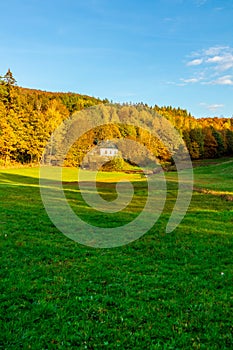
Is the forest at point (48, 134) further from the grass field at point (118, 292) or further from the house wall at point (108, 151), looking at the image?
the grass field at point (118, 292)

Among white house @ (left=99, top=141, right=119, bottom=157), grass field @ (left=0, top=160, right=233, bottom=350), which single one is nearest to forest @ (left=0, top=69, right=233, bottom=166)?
white house @ (left=99, top=141, right=119, bottom=157)

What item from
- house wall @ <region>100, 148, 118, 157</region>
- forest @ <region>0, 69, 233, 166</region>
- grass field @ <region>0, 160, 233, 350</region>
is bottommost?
grass field @ <region>0, 160, 233, 350</region>

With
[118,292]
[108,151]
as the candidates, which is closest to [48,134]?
[108,151]

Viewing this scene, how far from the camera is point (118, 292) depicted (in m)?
7.26

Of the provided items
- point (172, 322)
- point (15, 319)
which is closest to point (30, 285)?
point (15, 319)

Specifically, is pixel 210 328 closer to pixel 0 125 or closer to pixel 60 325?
pixel 60 325

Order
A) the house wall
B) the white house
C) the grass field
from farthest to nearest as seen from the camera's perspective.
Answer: the white house, the house wall, the grass field

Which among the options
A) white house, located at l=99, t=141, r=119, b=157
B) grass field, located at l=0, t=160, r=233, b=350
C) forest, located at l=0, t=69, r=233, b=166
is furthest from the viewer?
white house, located at l=99, t=141, r=119, b=157

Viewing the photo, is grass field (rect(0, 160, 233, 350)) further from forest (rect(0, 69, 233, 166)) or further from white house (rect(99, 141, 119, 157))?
white house (rect(99, 141, 119, 157))

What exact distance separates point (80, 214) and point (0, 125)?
178 feet

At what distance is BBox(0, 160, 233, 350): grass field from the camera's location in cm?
543

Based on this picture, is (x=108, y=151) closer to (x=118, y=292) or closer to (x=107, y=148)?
(x=107, y=148)

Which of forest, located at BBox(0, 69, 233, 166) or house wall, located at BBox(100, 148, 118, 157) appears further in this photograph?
house wall, located at BBox(100, 148, 118, 157)

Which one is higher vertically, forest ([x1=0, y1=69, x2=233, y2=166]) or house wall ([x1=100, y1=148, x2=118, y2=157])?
forest ([x1=0, y1=69, x2=233, y2=166])
